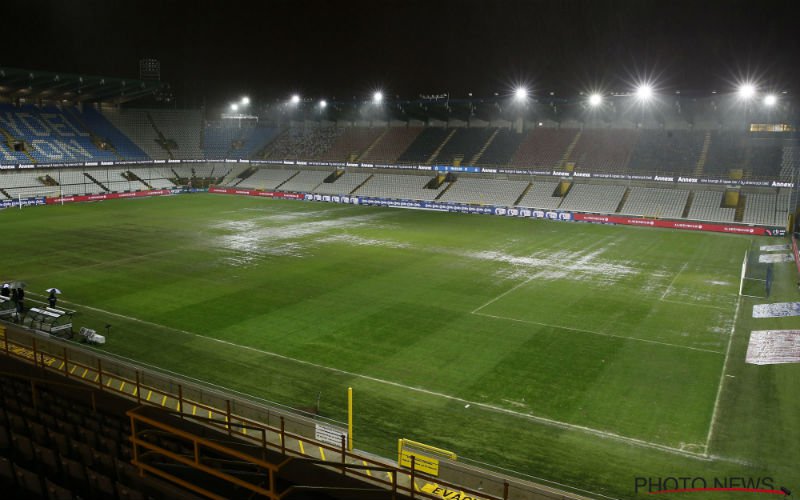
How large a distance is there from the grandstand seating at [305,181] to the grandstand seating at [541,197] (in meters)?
28.1

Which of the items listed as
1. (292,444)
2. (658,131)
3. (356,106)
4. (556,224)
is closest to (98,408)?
(292,444)

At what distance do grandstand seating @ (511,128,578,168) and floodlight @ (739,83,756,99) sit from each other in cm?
1854

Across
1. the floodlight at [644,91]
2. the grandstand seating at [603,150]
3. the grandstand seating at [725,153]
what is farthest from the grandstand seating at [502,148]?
the grandstand seating at [725,153]

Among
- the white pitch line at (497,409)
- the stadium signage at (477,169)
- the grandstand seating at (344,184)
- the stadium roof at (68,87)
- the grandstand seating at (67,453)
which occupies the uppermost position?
the stadium roof at (68,87)

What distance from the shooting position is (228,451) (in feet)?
24.7

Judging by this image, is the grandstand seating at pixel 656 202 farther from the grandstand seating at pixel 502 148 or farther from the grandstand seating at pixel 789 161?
the grandstand seating at pixel 502 148

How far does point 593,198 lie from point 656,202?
6016mm

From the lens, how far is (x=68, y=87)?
70.8m

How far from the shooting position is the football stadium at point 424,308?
1114cm

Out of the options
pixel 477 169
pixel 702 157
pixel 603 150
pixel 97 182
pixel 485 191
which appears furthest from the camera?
pixel 97 182

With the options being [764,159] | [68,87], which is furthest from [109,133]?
[764,159]

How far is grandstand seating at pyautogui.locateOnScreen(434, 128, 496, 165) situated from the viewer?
7388cm

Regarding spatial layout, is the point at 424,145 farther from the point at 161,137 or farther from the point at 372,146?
the point at 161,137

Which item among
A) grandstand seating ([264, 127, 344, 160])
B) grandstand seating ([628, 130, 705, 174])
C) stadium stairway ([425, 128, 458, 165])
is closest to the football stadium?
grandstand seating ([628, 130, 705, 174])
